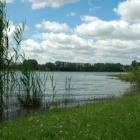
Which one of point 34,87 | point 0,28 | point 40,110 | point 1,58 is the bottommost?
point 40,110

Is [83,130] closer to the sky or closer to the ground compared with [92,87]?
closer to the sky

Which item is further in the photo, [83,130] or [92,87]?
[92,87]

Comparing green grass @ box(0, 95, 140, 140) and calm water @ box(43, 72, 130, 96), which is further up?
green grass @ box(0, 95, 140, 140)

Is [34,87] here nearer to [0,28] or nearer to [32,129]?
[0,28]

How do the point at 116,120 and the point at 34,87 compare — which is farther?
the point at 34,87

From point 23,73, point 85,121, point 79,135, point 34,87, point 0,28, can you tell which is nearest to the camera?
point 79,135

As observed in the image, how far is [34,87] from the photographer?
63.3 ft

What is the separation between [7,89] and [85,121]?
14.9 ft

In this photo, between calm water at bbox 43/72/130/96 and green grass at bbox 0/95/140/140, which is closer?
green grass at bbox 0/95/140/140

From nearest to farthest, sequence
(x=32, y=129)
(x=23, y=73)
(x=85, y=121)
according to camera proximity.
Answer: (x=32, y=129), (x=85, y=121), (x=23, y=73)

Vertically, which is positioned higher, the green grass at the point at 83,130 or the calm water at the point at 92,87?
the green grass at the point at 83,130

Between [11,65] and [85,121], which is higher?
[11,65]

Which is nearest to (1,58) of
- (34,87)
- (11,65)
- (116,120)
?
(11,65)

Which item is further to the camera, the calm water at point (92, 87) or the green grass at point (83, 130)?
the calm water at point (92, 87)
